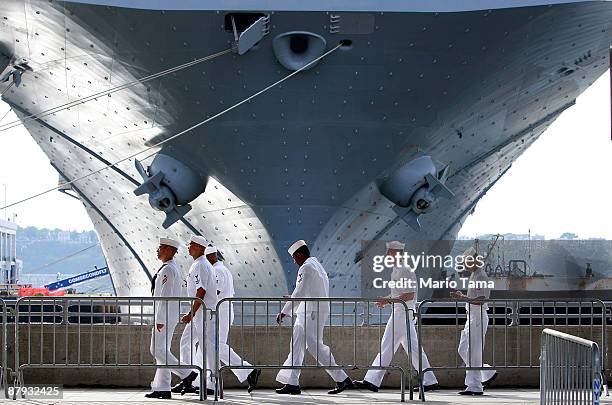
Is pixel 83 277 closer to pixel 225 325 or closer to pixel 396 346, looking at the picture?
pixel 225 325

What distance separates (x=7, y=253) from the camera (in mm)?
44188

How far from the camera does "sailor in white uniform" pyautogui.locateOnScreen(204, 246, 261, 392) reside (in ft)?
34.2

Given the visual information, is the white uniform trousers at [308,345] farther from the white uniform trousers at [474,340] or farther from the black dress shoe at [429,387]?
the white uniform trousers at [474,340]

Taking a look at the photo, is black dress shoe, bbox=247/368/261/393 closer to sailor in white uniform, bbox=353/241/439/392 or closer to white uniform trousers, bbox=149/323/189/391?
white uniform trousers, bbox=149/323/189/391

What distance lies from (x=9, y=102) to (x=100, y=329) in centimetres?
818

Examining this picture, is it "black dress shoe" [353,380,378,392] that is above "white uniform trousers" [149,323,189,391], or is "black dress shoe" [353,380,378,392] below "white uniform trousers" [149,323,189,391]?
below

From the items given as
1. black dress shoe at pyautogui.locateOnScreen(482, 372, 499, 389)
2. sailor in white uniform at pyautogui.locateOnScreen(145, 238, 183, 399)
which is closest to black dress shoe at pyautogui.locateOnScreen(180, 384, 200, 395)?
sailor in white uniform at pyautogui.locateOnScreen(145, 238, 183, 399)

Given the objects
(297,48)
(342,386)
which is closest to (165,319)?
(342,386)

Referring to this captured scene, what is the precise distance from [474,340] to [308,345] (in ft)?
5.07

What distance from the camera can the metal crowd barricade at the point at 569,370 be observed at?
6543 mm

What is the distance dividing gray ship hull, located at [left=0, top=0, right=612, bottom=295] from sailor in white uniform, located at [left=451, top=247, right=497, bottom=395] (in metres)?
4.31

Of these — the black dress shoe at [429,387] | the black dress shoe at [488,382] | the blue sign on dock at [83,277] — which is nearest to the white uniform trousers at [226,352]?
the black dress shoe at [429,387]

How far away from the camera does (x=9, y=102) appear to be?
18.3 m
